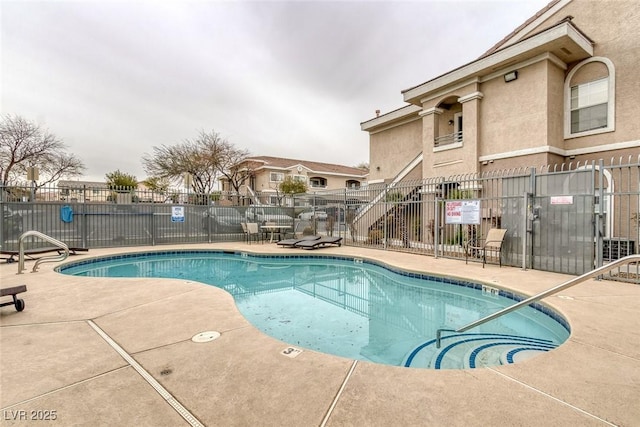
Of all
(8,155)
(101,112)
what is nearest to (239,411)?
(101,112)

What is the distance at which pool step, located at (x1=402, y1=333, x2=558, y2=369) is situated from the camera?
3262 millimetres

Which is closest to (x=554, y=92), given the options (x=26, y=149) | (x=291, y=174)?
(x=291, y=174)

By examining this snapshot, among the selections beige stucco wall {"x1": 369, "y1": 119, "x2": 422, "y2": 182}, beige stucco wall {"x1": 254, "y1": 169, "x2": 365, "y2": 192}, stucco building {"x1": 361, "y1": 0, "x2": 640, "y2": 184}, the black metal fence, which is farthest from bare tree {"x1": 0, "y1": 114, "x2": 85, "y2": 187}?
stucco building {"x1": 361, "y1": 0, "x2": 640, "y2": 184}

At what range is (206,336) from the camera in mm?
3068

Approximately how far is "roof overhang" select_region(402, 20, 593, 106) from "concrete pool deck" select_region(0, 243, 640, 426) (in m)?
9.28

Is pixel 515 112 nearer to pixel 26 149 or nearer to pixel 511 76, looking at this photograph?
pixel 511 76

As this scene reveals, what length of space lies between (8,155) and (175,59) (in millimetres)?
17217

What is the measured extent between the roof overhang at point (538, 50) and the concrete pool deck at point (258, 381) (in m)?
9.28

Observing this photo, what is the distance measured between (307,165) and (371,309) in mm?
34444

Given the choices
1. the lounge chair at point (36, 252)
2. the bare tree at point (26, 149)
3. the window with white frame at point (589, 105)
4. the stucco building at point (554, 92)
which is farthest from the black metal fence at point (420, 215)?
the bare tree at point (26, 149)

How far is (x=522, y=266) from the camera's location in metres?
7.01

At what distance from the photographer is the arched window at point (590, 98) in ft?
31.1

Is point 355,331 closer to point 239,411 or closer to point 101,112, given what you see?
point 239,411

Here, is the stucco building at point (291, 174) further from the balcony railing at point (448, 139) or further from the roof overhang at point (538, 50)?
the roof overhang at point (538, 50)
